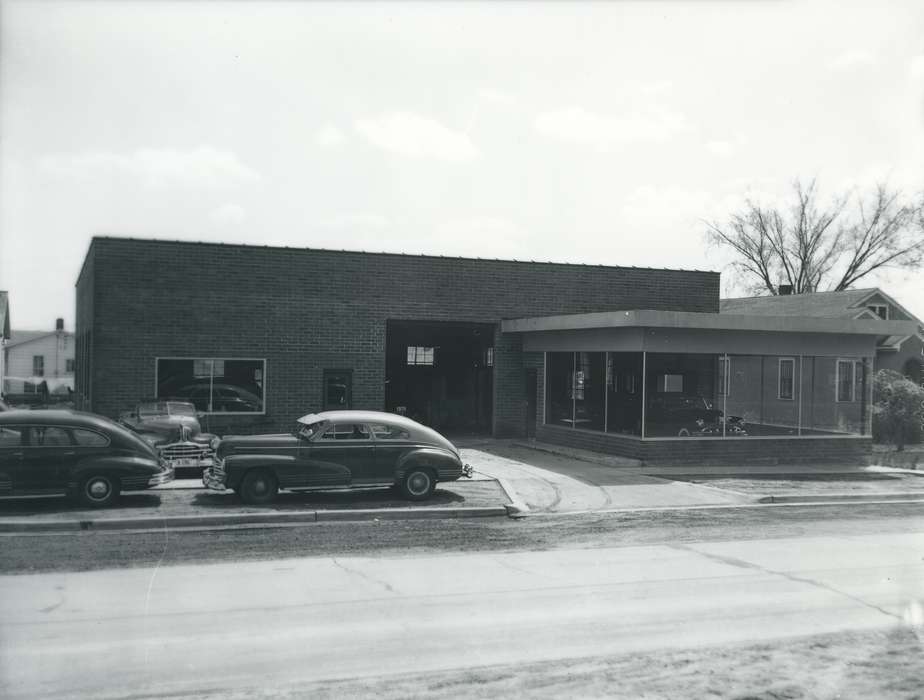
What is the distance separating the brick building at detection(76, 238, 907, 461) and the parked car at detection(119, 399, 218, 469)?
12.5 feet

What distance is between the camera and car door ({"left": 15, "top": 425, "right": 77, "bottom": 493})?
12953mm

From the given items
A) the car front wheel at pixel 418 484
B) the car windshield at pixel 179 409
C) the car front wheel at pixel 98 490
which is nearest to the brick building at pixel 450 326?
the car windshield at pixel 179 409

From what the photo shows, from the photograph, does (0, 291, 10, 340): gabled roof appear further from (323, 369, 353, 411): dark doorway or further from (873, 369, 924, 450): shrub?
(873, 369, 924, 450): shrub

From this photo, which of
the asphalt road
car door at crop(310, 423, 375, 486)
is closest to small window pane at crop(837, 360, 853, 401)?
the asphalt road

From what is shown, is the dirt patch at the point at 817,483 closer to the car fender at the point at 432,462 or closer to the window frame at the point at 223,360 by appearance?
the car fender at the point at 432,462

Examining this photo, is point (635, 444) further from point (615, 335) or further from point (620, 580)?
point (620, 580)

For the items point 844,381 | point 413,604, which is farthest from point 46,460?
point 844,381

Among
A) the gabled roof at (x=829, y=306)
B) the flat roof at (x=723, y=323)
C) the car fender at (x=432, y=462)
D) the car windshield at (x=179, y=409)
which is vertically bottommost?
the car fender at (x=432, y=462)

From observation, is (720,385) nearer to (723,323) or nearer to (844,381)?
(723,323)

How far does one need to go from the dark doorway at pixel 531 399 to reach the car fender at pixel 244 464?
42.2 feet

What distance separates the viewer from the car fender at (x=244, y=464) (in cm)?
1385

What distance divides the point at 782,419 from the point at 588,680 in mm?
16550

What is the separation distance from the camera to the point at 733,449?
828 inches

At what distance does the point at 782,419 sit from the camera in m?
21.6
